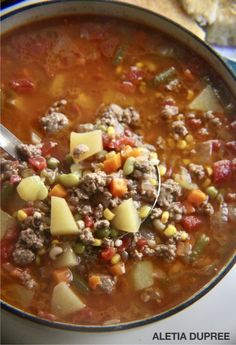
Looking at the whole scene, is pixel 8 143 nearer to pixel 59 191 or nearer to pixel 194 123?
pixel 59 191

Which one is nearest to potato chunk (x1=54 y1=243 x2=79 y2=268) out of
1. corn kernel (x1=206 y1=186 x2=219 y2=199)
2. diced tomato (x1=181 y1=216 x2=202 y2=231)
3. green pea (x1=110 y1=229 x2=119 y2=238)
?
green pea (x1=110 y1=229 x2=119 y2=238)

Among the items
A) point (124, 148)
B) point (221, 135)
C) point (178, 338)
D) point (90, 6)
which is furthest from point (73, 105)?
point (178, 338)

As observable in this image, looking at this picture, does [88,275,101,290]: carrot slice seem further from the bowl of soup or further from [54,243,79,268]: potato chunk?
[54,243,79,268]: potato chunk

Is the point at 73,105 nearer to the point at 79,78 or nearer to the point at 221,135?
the point at 79,78

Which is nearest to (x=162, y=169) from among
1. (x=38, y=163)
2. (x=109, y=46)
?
(x=38, y=163)

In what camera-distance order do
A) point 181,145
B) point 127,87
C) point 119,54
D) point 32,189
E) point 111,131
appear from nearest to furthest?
point 32,189 < point 111,131 < point 181,145 < point 127,87 < point 119,54

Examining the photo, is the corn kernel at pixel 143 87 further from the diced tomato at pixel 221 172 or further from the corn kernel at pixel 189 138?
the diced tomato at pixel 221 172

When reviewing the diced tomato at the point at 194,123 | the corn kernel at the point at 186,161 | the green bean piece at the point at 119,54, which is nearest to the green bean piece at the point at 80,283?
the corn kernel at the point at 186,161
